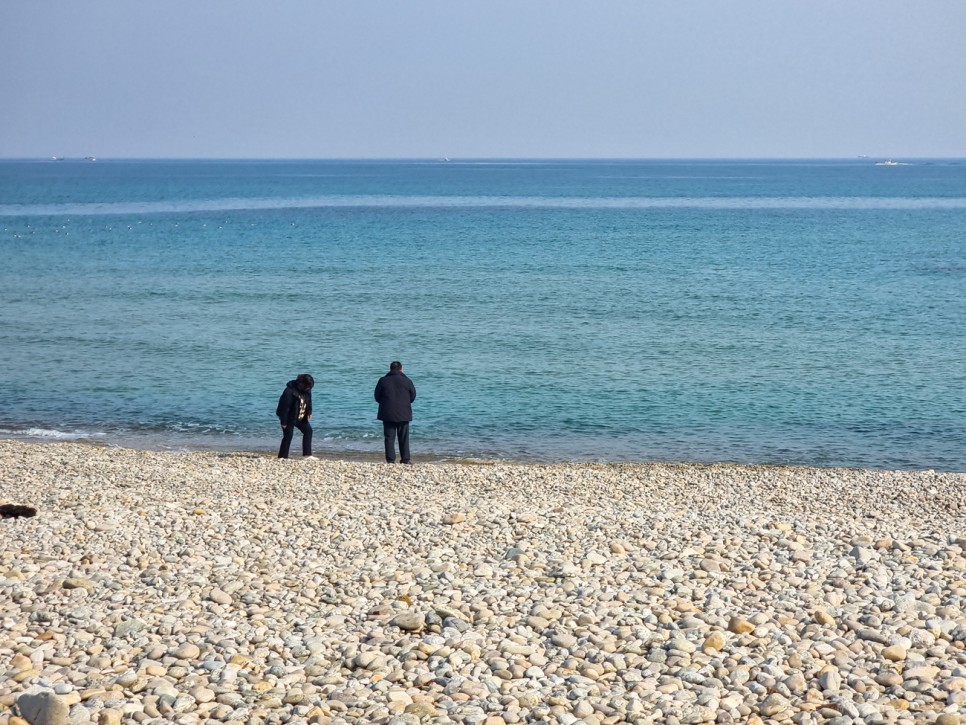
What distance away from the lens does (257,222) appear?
260 ft

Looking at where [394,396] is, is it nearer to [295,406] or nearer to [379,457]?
[295,406]

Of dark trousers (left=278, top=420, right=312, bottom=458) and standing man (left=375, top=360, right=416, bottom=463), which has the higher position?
standing man (left=375, top=360, right=416, bottom=463)

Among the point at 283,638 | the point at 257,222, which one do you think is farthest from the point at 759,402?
the point at 257,222

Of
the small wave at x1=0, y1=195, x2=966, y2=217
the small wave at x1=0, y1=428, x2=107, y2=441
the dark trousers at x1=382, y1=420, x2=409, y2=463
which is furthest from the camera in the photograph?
the small wave at x1=0, y1=195, x2=966, y2=217

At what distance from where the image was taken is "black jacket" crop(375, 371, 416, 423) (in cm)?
1752

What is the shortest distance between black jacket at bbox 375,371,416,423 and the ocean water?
2381 millimetres

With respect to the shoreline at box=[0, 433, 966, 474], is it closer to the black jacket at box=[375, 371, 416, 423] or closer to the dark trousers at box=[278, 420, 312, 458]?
the dark trousers at box=[278, 420, 312, 458]

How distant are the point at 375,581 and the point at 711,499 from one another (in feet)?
18.6

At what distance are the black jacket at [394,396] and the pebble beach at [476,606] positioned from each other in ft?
9.94

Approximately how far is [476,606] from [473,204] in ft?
327

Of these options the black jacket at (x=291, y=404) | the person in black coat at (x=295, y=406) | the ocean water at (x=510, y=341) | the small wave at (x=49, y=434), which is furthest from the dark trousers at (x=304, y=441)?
the small wave at (x=49, y=434)

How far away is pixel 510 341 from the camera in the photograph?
30.7 meters

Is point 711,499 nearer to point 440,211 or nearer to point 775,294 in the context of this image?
point 775,294

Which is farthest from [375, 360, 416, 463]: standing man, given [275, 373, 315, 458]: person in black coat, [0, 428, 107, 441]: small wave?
[0, 428, 107, 441]: small wave
